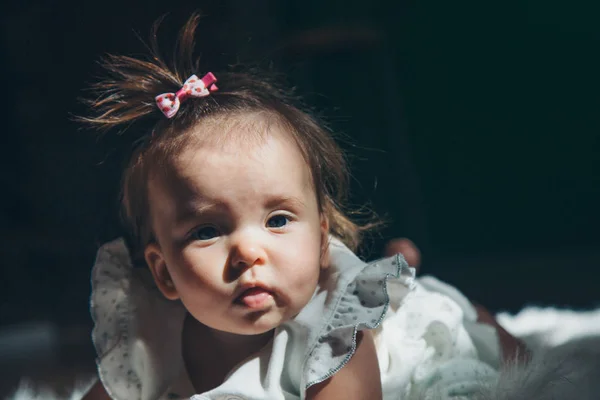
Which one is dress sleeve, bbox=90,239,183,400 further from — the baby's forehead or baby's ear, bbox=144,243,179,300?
the baby's forehead

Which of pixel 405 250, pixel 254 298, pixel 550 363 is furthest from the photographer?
pixel 405 250

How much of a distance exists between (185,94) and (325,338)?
31 cm

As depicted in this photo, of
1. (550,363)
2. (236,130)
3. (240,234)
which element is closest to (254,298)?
(240,234)

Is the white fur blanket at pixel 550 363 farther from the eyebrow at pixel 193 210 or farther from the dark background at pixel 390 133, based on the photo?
the eyebrow at pixel 193 210

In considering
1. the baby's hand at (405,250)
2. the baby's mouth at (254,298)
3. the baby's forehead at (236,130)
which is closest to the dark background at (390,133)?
the baby's hand at (405,250)

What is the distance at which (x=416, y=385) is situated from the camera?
85 centimetres

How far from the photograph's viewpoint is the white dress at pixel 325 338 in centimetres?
74

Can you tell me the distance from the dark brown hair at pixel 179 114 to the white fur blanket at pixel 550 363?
272 millimetres

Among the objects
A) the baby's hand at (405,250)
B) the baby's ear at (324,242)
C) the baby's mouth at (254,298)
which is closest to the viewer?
the baby's mouth at (254,298)

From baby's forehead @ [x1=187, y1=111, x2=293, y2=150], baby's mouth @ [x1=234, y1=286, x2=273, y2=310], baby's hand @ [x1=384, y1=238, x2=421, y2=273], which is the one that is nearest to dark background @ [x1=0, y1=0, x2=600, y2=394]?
baby's hand @ [x1=384, y1=238, x2=421, y2=273]

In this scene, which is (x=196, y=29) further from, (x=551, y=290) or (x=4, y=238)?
(x=551, y=290)

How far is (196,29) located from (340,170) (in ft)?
0.80

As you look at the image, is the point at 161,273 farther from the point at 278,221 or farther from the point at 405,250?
the point at 405,250

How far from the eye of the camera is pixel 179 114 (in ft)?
2.53
